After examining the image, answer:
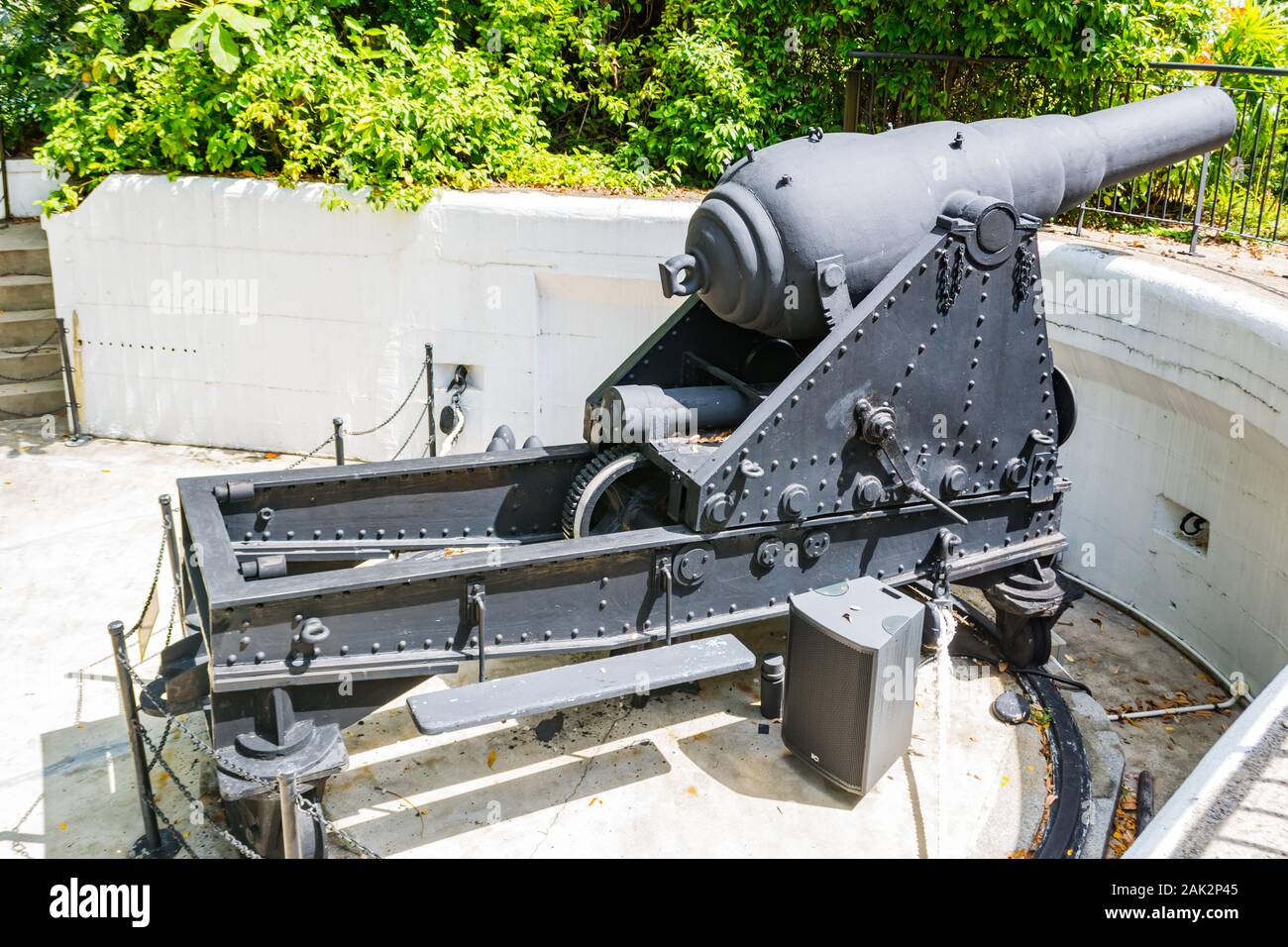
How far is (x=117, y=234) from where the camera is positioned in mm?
7395

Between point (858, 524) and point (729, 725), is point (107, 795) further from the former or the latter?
point (858, 524)

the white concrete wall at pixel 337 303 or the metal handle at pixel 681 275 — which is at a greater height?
the metal handle at pixel 681 275

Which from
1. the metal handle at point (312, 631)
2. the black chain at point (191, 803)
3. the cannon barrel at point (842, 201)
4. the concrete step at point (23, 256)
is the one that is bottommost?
the black chain at point (191, 803)

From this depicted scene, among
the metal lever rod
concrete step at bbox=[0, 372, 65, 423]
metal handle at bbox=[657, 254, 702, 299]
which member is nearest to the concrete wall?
concrete step at bbox=[0, 372, 65, 423]

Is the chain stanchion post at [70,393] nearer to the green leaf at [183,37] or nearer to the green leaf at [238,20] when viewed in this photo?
the green leaf at [183,37]

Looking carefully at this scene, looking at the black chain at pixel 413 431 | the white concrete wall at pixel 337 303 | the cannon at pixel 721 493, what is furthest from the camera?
the black chain at pixel 413 431

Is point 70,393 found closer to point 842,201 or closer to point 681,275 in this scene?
point 681,275

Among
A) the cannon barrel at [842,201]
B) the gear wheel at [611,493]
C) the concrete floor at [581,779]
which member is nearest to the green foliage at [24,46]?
the concrete floor at [581,779]

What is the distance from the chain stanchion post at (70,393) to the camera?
7520 millimetres

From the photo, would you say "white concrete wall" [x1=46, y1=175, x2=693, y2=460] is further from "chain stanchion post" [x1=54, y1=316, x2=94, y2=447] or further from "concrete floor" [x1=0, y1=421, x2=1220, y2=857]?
"concrete floor" [x1=0, y1=421, x2=1220, y2=857]

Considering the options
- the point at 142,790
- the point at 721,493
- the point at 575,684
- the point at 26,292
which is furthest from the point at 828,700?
the point at 26,292

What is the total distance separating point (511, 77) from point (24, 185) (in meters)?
3.98

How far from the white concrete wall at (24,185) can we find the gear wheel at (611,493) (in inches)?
256

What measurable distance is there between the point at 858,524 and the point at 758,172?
1.35 metres
